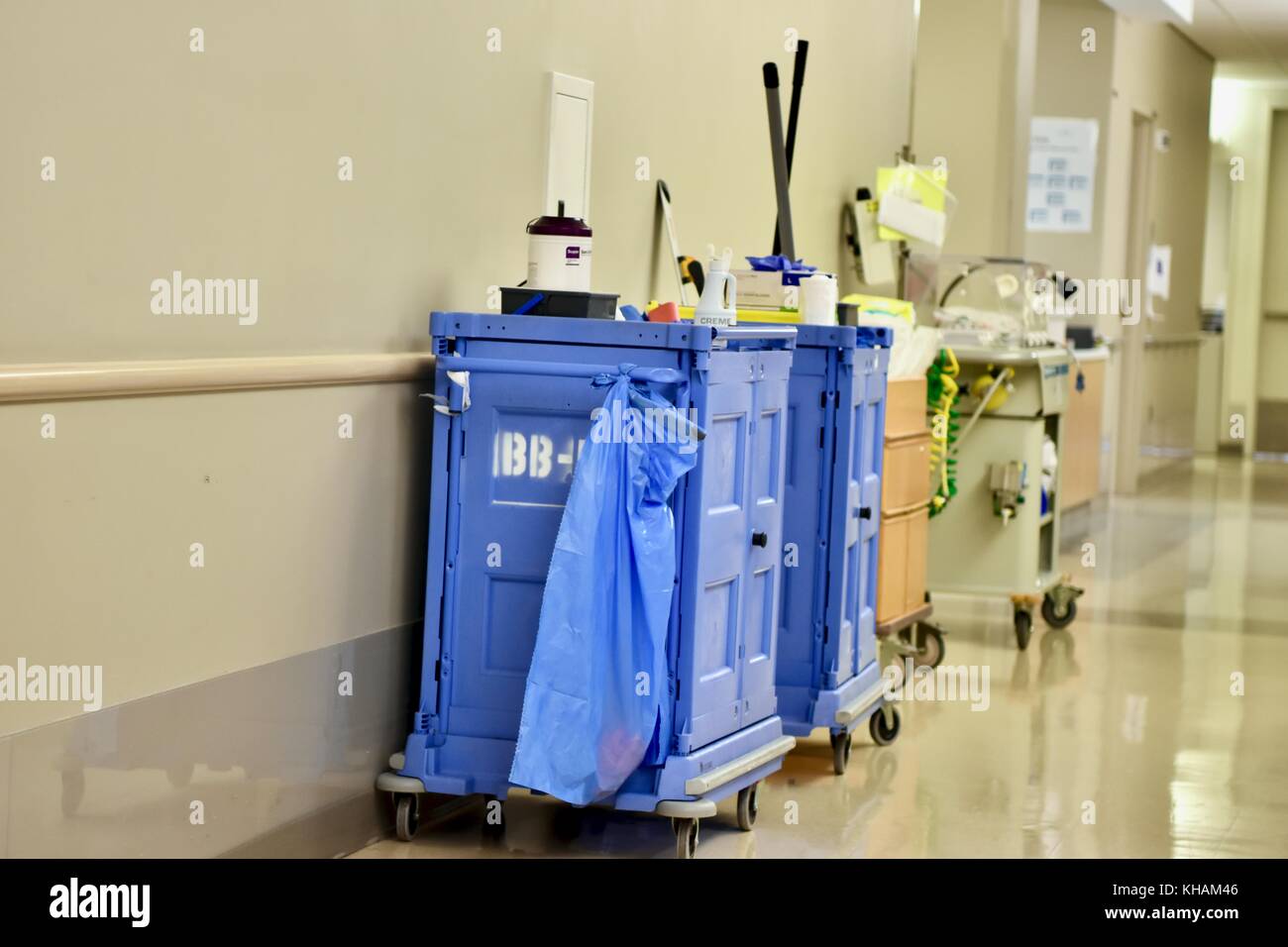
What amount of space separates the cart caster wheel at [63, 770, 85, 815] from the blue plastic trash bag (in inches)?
34.6

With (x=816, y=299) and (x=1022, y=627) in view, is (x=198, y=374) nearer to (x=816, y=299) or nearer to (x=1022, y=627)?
(x=816, y=299)

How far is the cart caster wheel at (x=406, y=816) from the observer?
3322 mm

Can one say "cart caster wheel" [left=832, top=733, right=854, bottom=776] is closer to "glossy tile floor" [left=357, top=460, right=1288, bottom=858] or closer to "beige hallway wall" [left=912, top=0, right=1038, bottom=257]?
"glossy tile floor" [left=357, top=460, right=1288, bottom=858]

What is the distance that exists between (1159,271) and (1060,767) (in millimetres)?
8314

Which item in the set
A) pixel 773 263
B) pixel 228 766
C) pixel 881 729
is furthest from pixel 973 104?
pixel 228 766

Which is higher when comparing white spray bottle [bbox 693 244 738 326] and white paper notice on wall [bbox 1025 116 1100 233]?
white paper notice on wall [bbox 1025 116 1100 233]

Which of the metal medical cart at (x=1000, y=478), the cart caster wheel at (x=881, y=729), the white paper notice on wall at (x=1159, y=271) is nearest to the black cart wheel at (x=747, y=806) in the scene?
the cart caster wheel at (x=881, y=729)

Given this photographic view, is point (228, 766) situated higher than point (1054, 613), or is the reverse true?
point (228, 766)

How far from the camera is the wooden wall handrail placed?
92.4 inches

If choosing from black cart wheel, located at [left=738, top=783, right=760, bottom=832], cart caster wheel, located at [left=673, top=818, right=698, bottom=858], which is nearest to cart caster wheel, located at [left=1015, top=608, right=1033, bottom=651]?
black cart wheel, located at [left=738, top=783, right=760, bottom=832]

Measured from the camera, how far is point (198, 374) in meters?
2.70

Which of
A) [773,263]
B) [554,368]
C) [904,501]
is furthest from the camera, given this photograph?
[904,501]
